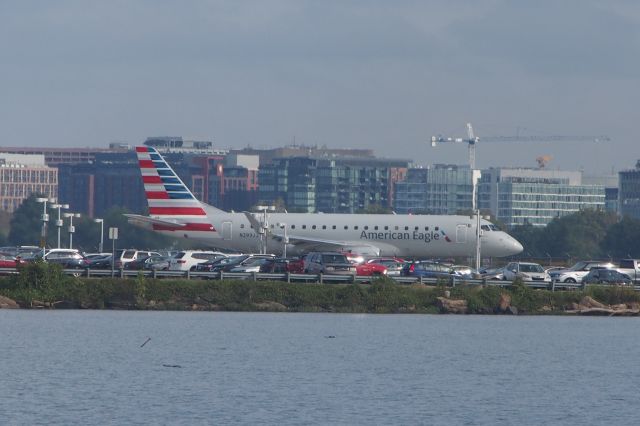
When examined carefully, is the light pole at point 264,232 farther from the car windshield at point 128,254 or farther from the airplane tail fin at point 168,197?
the car windshield at point 128,254

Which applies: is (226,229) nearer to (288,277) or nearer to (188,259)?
(188,259)

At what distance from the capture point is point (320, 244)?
114m

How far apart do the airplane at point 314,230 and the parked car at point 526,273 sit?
1696 cm

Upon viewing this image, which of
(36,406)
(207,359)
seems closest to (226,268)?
(207,359)

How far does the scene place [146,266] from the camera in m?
96.1

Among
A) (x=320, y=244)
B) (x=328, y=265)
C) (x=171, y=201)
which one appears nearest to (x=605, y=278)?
(x=328, y=265)

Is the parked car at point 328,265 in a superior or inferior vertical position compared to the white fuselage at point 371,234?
inferior

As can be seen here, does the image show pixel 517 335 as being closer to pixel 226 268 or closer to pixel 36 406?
pixel 226 268

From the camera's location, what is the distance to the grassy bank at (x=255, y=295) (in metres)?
80.6

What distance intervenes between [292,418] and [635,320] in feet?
135

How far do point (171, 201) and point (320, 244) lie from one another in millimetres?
12099

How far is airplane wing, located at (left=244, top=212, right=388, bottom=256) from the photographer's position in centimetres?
11281

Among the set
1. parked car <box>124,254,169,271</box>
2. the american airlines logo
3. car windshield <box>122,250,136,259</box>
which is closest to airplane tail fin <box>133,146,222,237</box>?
car windshield <box>122,250,136,259</box>

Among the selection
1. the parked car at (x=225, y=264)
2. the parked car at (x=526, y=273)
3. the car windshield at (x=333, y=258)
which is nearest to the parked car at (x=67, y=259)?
the parked car at (x=225, y=264)
